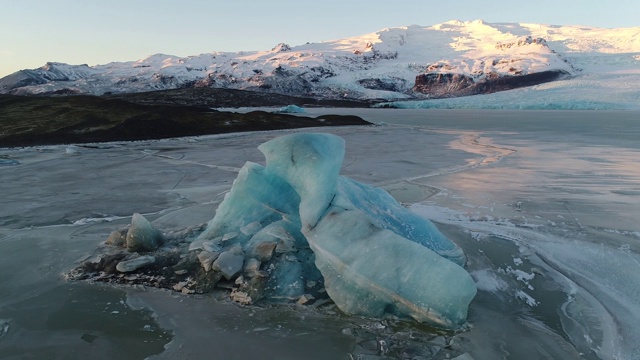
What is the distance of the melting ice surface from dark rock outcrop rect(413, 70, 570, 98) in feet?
362

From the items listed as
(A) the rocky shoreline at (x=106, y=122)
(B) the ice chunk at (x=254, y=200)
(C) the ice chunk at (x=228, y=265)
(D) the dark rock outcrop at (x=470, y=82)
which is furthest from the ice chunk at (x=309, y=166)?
(D) the dark rock outcrop at (x=470, y=82)

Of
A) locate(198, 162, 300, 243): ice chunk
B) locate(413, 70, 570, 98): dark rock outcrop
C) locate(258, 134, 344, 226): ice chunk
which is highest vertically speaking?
locate(258, 134, 344, 226): ice chunk

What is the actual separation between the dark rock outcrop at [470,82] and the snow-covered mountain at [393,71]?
250 millimetres

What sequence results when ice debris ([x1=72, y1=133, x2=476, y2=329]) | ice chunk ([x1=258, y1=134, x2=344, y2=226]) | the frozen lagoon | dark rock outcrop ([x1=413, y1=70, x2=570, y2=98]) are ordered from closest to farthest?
the frozen lagoon, ice debris ([x1=72, y1=133, x2=476, y2=329]), ice chunk ([x1=258, y1=134, x2=344, y2=226]), dark rock outcrop ([x1=413, y1=70, x2=570, y2=98])

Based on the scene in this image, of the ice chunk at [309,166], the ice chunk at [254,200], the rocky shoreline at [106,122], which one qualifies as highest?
the ice chunk at [309,166]

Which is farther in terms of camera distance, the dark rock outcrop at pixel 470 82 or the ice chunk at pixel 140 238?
the dark rock outcrop at pixel 470 82

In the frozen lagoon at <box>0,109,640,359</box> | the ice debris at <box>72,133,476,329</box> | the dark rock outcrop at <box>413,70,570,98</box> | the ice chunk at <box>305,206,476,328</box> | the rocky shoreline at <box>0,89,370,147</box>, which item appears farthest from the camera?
the dark rock outcrop at <box>413,70,570,98</box>

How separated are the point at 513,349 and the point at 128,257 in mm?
3529

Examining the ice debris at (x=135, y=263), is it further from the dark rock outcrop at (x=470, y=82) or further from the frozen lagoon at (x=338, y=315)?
the dark rock outcrop at (x=470, y=82)

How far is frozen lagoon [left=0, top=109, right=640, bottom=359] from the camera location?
2.98 meters

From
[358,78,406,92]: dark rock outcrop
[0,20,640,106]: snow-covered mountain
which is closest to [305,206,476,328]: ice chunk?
[0,20,640,106]: snow-covered mountain

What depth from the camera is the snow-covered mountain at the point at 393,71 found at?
4126 inches

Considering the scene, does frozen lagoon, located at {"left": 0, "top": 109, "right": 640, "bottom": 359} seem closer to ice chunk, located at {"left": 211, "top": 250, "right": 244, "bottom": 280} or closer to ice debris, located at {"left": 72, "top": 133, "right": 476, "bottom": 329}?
ice debris, located at {"left": 72, "top": 133, "right": 476, "bottom": 329}

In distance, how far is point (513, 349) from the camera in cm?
293
